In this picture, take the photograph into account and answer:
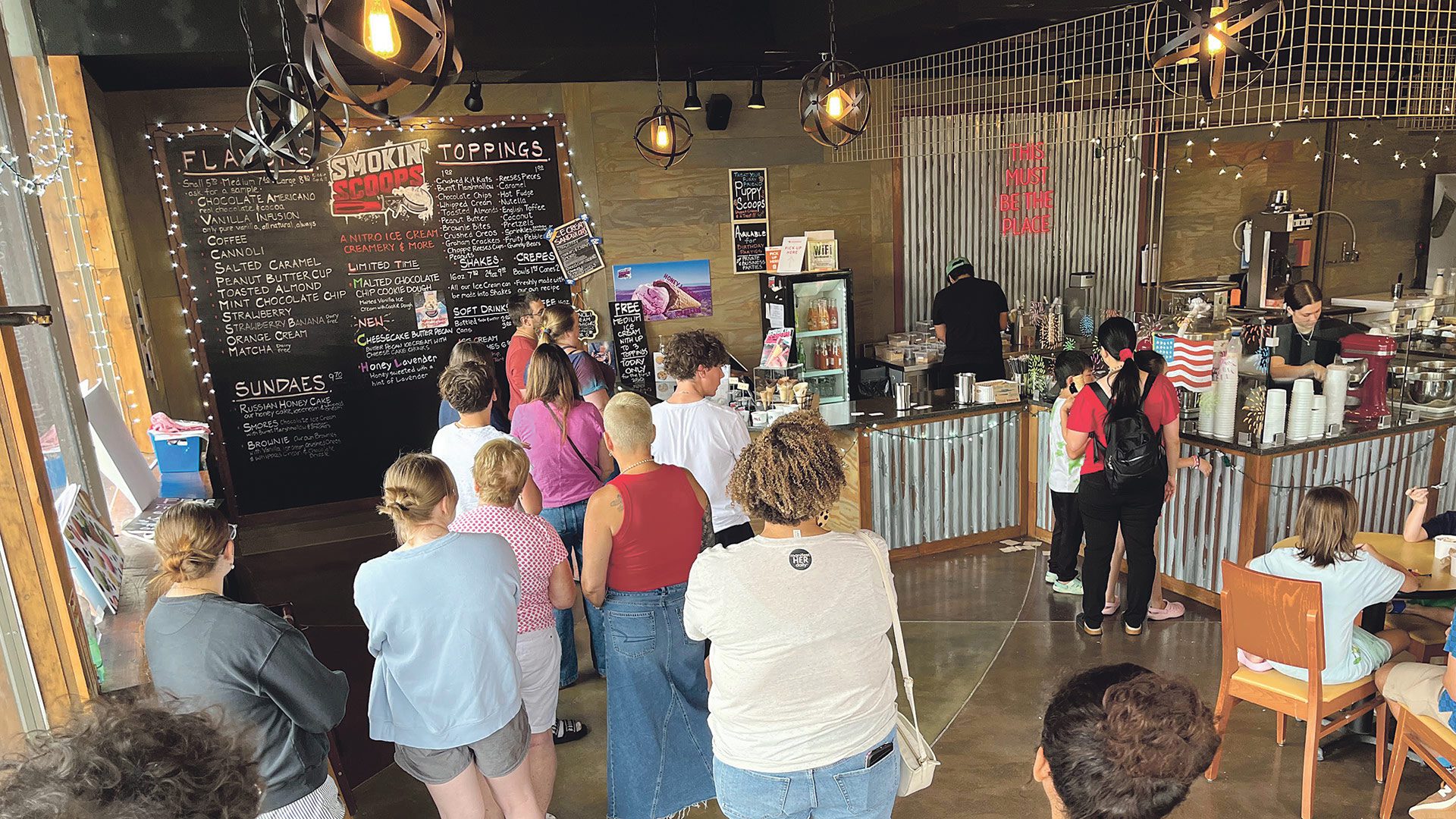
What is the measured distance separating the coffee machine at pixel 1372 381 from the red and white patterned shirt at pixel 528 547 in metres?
4.47

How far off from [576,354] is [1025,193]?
537 centimetres

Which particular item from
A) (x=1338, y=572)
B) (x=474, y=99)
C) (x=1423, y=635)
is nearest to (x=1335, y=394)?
(x=1423, y=635)

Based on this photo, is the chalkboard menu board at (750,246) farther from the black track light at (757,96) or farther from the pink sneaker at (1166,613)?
the pink sneaker at (1166,613)

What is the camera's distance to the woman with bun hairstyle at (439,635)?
2482 mm

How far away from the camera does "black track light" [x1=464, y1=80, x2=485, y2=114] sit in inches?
266

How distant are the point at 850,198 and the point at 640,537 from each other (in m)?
5.89

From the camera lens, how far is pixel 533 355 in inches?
156

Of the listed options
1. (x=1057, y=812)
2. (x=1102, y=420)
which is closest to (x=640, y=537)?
(x=1057, y=812)

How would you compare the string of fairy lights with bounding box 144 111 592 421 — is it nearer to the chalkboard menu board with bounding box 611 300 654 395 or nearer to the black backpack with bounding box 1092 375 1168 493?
the chalkboard menu board with bounding box 611 300 654 395

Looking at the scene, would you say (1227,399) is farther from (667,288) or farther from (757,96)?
(667,288)

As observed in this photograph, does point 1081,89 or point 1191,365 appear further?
point 1081,89

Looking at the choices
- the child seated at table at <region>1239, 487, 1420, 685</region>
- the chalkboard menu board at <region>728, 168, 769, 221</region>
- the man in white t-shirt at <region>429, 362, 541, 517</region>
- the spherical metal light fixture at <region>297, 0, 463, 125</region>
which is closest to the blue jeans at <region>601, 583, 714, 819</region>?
the man in white t-shirt at <region>429, 362, 541, 517</region>

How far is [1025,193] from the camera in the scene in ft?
28.5

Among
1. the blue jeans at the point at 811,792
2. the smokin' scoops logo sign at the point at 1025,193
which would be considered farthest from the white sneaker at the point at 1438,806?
the smokin' scoops logo sign at the point at 1025,193
